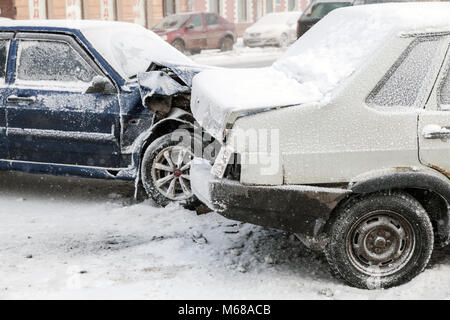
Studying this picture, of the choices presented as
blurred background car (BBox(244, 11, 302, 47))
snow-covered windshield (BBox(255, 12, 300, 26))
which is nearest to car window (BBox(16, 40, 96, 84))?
blurred background car (BBox(244, 11, 302, 47))

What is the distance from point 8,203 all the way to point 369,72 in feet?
13.3

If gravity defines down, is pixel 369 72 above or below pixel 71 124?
above

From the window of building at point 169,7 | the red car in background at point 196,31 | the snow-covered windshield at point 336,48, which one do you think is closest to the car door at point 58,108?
the snow-covered windshield at point 336,48

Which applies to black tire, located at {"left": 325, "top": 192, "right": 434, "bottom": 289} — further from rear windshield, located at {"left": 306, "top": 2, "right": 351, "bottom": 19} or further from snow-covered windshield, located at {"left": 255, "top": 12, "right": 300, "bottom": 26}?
snow-covered windshield, located at {"left": 255, "top": 12, "right": 300, "bottom": 26}

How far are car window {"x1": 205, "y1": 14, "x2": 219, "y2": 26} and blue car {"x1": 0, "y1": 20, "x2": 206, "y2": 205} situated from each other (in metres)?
20.1

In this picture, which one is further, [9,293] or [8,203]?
[8,203]

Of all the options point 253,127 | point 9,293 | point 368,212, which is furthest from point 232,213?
point 9,293

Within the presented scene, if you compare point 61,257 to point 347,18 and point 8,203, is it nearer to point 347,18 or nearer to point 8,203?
point 8,203

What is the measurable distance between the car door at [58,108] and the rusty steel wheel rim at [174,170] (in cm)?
40

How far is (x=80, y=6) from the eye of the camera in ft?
102

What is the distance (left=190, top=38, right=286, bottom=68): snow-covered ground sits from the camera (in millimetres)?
22500

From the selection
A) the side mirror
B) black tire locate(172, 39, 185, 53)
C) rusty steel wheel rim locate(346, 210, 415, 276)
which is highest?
the side mirror
